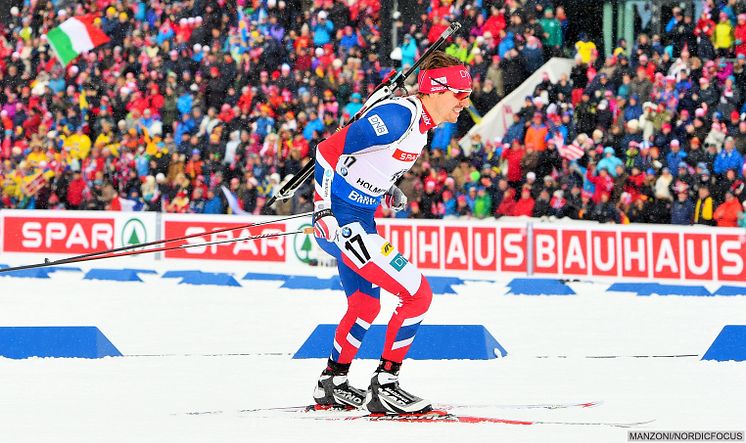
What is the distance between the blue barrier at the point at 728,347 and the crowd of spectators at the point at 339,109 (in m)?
9.01

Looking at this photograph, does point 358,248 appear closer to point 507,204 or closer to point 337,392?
point 337,392

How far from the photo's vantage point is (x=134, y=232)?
940 inches

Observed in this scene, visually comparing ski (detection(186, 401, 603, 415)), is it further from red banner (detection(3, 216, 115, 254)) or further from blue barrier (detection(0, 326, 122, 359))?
red banner (detection(3, 216, 115, 254))

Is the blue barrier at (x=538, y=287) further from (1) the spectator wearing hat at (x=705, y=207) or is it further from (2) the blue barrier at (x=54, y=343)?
(2) the blue barrier at (x=54, y=343)

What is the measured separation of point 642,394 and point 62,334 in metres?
4.62

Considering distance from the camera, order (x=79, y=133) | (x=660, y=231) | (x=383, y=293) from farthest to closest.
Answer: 1. (x=79, y=133)
2. (x=660, y=231)
3. (x=383, y=293)

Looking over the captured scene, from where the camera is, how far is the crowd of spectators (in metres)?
19.8

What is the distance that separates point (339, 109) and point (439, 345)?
13790 mm

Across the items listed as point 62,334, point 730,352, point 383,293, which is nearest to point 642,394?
point 730,352

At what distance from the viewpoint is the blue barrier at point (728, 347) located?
9883mm

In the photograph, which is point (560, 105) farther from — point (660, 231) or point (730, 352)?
point (730, 352)

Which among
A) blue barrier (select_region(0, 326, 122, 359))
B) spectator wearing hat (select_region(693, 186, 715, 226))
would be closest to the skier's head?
blue barrier (select_region(0, 326, 122, 359))

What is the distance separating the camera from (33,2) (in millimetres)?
29672

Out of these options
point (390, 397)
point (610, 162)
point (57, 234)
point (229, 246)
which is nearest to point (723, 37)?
point (610, 162)
